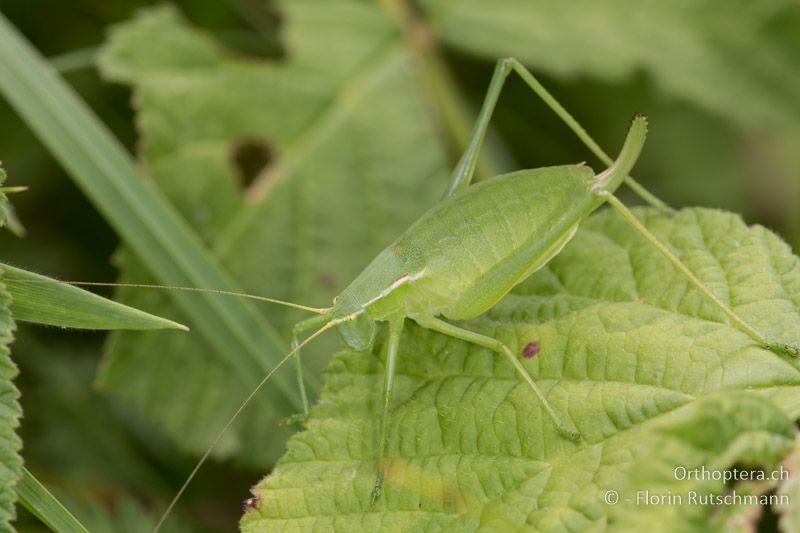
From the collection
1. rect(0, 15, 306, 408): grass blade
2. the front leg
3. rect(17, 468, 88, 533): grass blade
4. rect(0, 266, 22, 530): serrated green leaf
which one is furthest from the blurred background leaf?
rect(0, 266, 22, 530): serrated green leaf

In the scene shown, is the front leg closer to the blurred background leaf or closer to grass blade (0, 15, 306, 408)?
grass blade (0, 15, 306, 408)

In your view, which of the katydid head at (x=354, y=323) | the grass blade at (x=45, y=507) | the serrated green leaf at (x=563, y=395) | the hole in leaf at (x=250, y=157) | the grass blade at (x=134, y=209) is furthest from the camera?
the hole in leaf at (x=250, y=157)

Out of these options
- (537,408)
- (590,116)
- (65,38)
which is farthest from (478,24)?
(537,408)

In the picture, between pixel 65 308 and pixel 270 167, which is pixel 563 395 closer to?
pixel 65 308

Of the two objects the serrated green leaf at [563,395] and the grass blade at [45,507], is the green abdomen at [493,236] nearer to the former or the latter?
the serrated green leaf at [563,395]

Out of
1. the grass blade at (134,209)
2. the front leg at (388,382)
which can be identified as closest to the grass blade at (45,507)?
the front leg at (388,382)

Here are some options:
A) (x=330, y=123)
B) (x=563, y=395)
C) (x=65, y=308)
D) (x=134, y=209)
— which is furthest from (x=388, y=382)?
(x=330, y=123)
